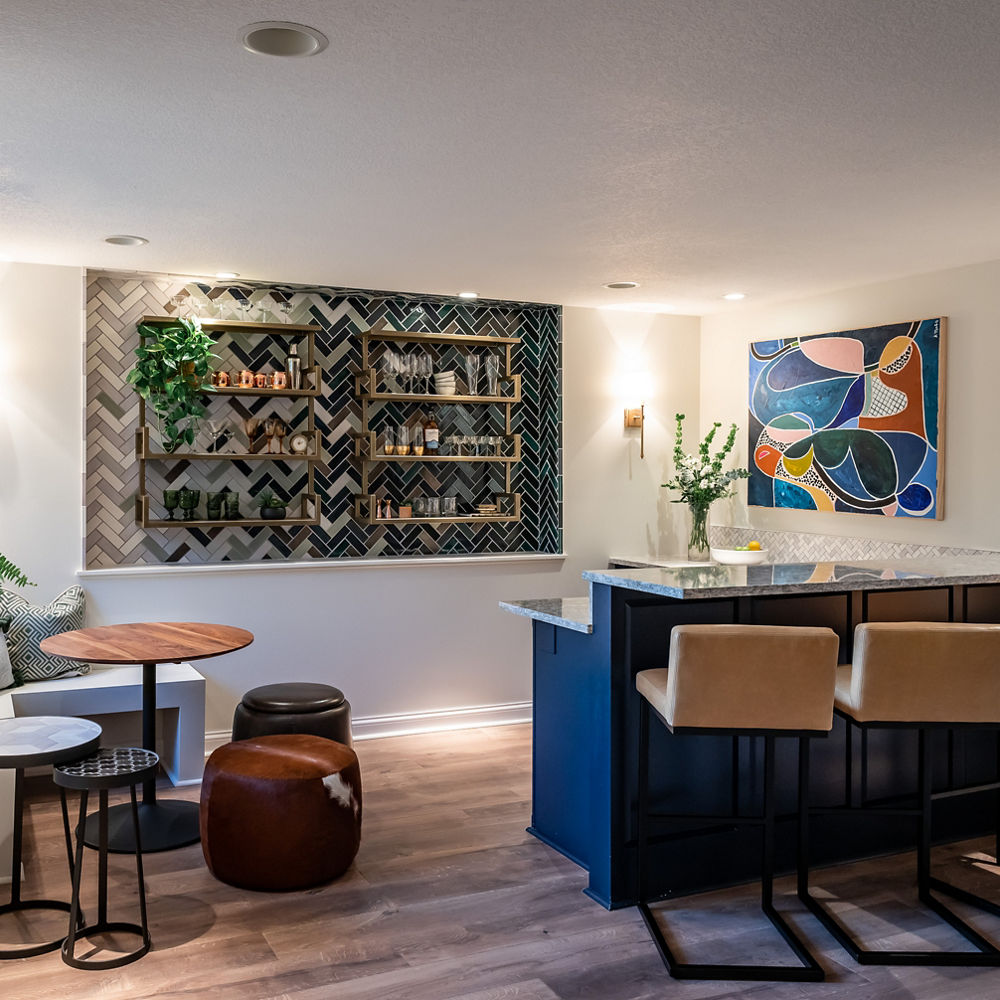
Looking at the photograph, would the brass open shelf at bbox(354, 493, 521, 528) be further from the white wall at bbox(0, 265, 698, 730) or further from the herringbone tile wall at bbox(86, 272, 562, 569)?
the white wall at bbox(0, 265, 698, 730)

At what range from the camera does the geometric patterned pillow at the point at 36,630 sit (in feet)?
15.3

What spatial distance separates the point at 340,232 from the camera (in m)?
4.28

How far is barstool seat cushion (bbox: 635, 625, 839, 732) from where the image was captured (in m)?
2.94

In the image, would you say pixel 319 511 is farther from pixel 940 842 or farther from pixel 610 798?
pixel 940 842

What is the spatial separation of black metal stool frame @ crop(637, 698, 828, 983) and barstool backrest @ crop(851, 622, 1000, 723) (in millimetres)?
231

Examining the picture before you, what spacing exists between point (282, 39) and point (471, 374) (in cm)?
372

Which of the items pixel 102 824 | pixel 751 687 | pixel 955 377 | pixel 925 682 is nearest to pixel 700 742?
pixel 751 687

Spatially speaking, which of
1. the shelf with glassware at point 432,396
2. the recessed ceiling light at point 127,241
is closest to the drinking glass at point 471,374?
the shelf with glassware at point 432,396

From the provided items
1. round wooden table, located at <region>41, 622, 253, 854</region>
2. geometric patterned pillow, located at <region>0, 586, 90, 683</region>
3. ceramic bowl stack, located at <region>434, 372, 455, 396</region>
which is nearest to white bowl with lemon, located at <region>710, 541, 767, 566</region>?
ceramic bowl stack, located at <region>434, 372, 455, 396</region>

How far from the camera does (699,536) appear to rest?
20.6ft

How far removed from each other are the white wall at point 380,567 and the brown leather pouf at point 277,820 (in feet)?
5.79

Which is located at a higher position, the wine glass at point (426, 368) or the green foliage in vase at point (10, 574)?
the wine glass at point (426, 368)

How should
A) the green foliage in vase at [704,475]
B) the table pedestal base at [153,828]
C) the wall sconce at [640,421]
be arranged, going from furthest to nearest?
the wall sconce at [640,421], the green foliage in vase at [704,475], the table pedestal base at [153,828]

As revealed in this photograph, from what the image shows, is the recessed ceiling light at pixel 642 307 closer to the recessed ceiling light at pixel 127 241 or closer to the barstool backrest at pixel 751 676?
the recessed ceiling light at pixel 127 241
